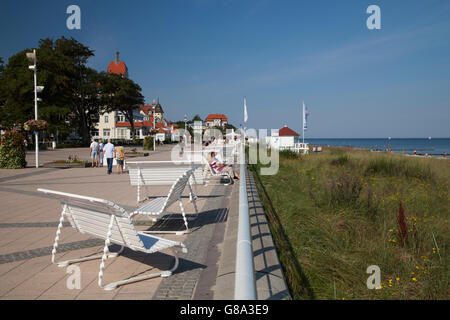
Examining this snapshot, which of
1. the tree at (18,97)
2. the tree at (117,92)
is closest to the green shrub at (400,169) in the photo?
the tree at (18,97)

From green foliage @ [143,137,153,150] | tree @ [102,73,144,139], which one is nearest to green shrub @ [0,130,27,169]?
green foliage @ [143,137,153,150]

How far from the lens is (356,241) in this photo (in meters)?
5.22

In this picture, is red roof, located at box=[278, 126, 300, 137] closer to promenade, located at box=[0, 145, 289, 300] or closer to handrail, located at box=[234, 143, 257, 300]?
promenade, located at box=[0, 145, 289, 300]

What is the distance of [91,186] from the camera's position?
10.9 meters

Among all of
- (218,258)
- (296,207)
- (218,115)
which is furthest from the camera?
→ (218,115)

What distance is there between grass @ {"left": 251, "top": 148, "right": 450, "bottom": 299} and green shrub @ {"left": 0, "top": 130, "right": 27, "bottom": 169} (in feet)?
47.4

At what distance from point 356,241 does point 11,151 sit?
1788 cm

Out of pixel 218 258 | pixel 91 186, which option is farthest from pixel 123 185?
pixel 218 258

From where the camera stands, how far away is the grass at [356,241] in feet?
12.5

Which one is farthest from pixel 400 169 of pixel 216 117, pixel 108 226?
pixel 216 117

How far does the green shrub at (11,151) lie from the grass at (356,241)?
14.5 m

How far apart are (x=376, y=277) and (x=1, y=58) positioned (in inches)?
2748
